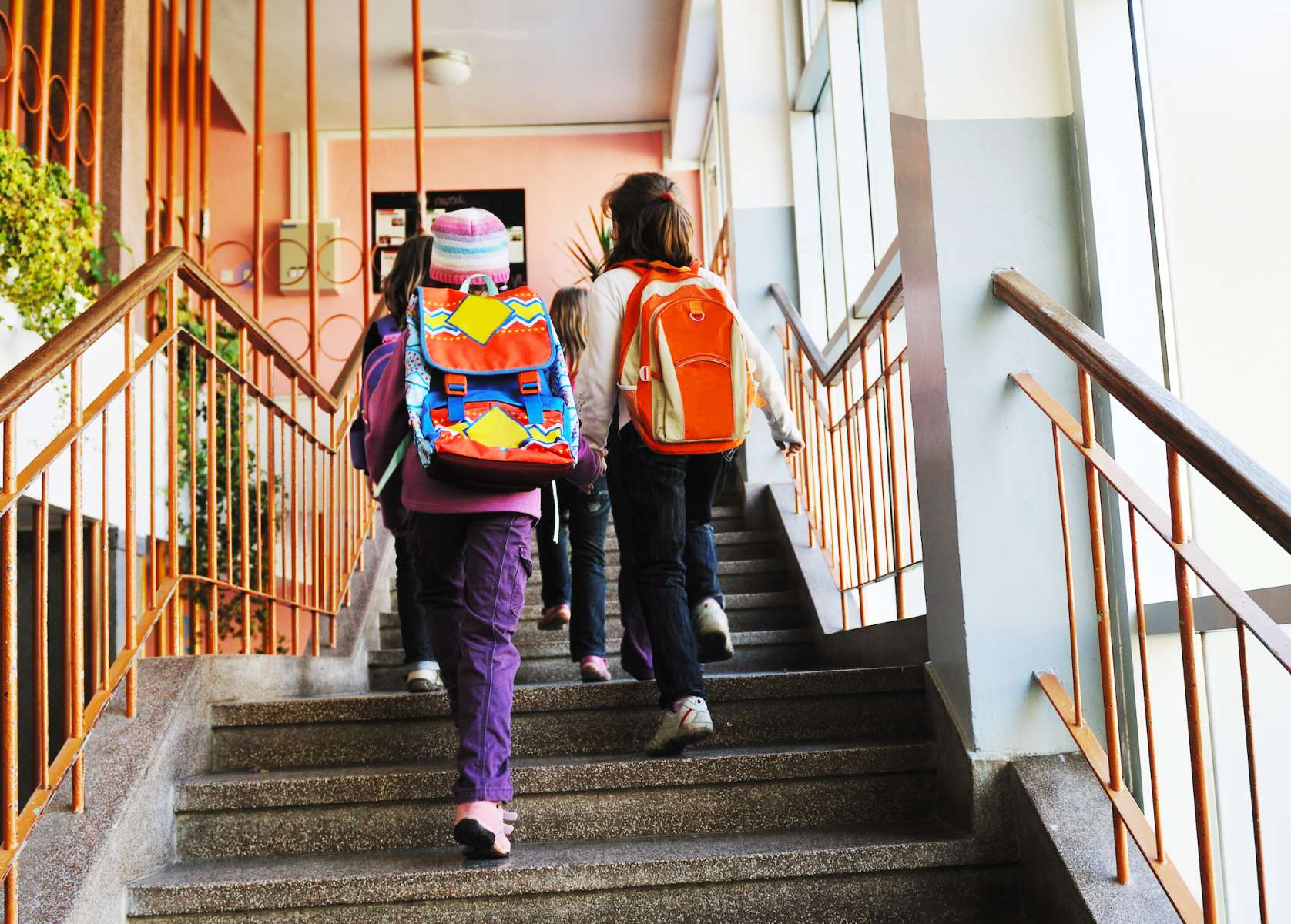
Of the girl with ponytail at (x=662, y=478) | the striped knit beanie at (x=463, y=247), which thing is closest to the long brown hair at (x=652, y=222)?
the girl with ponytail at (x=662, y=478)

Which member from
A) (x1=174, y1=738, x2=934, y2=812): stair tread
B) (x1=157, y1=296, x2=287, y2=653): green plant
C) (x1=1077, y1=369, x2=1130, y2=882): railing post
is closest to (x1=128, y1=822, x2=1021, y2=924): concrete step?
(x1=174, y1=738, x2=934, y2=812): stair tread

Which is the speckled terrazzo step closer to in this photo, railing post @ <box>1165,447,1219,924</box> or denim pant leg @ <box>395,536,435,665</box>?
denim pant leg @ <box>395,536,435,665</box>

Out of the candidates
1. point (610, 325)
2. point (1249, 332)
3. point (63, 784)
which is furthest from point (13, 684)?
point (1249, 332)

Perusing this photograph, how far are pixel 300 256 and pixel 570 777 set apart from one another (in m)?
6.59

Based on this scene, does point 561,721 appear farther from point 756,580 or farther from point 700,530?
point 756,580

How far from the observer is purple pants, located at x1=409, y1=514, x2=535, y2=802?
88.7 inches

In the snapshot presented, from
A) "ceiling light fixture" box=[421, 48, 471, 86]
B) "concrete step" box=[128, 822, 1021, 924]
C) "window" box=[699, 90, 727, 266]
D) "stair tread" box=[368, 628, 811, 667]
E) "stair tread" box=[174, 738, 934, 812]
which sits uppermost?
"ceiling light fixture" box=[421, 48, 471, 86]

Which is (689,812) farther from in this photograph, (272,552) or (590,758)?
(272,552)

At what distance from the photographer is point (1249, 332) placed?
207cm

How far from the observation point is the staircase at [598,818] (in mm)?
2158

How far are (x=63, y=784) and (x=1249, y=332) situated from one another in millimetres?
2196

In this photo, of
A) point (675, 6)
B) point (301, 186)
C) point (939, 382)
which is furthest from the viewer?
point (301, 186)

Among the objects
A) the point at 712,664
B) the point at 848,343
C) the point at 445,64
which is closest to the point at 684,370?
the point at 712,664

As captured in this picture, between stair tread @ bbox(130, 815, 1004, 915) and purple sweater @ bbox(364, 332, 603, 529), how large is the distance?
64 cm
